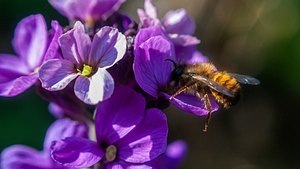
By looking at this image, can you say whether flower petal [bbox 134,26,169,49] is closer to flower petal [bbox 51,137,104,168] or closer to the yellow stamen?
the yellow stamen

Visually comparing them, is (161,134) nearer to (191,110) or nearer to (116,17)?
(191,110)

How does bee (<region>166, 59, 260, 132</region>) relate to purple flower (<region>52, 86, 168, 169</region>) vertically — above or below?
above

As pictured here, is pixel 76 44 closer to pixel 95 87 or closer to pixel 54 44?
pixel 54 44

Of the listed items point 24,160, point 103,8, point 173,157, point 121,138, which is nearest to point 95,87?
point 121,138

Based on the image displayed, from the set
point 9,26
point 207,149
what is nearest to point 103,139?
point 207,149

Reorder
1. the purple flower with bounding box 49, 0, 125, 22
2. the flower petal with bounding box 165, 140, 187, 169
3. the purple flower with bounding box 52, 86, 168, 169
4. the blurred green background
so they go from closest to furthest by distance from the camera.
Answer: the purple flower with bounding box 52, 86, 168, 169
the purple flower with bounding box 49, 0, 125, 22
the flower petal with bounding box 165, 140, 187, 169
the blurred green background

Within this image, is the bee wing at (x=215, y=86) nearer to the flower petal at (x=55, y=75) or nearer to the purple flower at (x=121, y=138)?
the purple flower at (x=121, y=138)

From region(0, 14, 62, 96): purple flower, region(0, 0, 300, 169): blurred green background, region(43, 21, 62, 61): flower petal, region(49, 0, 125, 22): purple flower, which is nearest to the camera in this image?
region(43, 21, 62, 61): flower petal

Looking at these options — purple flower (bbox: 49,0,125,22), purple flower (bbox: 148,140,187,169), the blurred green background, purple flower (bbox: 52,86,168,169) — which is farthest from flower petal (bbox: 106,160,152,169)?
the blurred green background
